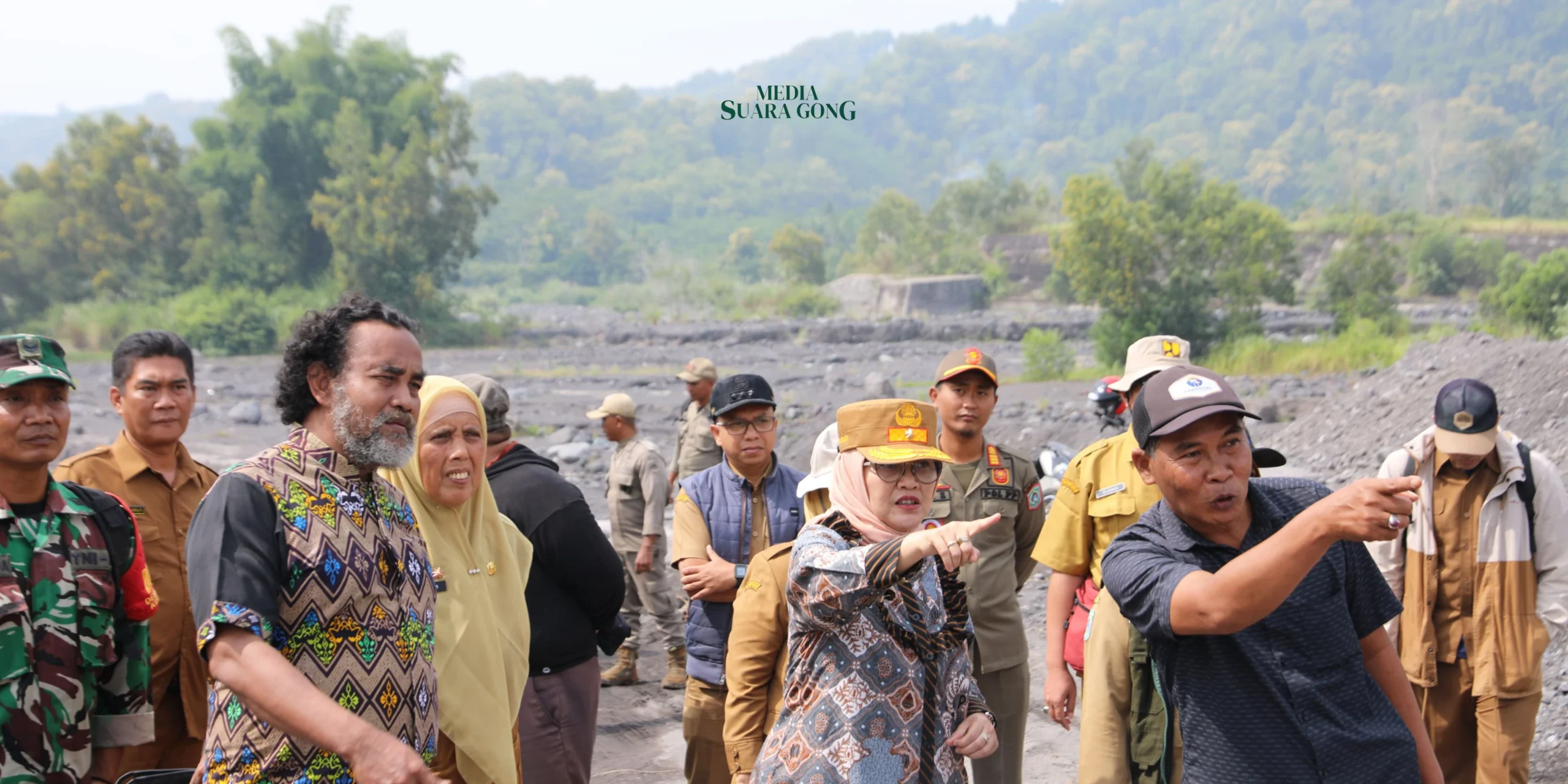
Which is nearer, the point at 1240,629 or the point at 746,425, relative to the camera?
the point at 1240,629

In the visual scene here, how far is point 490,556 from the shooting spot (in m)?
3.07

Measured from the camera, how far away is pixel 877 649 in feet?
8.10

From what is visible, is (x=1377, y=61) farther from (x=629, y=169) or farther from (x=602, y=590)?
(x=602, y=590)

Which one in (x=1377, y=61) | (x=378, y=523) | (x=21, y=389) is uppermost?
(x=1377, y=61)

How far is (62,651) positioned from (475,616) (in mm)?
938

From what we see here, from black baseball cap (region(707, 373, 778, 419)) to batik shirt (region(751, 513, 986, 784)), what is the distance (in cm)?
160

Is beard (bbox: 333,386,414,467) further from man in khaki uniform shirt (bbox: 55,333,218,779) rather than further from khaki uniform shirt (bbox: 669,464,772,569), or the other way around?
khaki uniform shirt (bbox: 669,464,772,569)

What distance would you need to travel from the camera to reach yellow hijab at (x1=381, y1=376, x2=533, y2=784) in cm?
277

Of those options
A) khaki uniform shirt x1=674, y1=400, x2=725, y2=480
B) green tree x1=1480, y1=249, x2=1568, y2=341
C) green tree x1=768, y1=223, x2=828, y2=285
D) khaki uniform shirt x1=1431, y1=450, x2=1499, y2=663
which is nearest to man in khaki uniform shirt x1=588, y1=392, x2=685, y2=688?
khaki uniform shirt x1=674, y1=400, x2=725, y2=480

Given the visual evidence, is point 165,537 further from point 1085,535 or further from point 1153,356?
point 1153,356

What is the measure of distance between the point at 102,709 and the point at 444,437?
107 centimetres

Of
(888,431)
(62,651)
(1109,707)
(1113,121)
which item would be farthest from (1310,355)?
(1113,121)

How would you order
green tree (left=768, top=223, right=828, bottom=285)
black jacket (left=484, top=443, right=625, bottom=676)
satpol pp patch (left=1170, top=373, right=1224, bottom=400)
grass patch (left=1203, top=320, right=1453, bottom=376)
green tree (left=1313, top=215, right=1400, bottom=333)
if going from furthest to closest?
green tree (left=768, top=223, right=828, bottom=285) → green tree (left=1313, top=215, right=1400, bottom=333) → grass patch (left=1203, top=320, right=1453, bottom=376) → black jacket (left=484, top=443, right=625, bottom=676) → satpol pp patch (left=1170, top=373, right=1224, bottom=400)

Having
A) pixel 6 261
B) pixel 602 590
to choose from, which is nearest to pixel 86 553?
pixel 602 590
